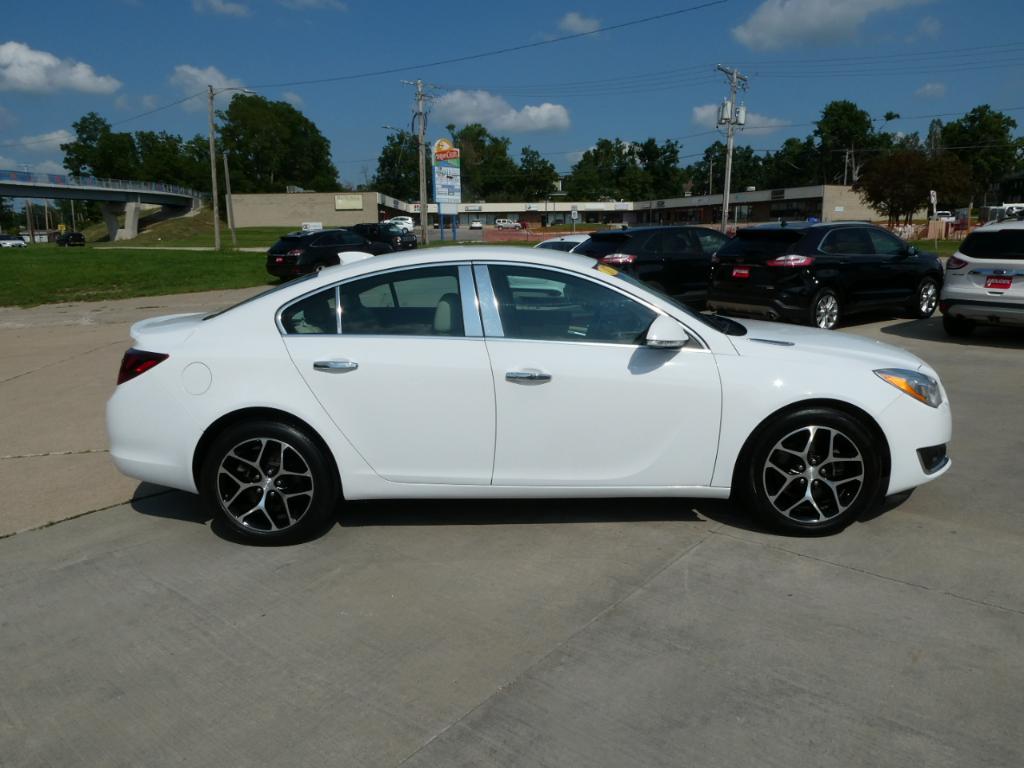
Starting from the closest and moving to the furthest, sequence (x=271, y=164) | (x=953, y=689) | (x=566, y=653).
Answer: (x=953, y=689), (x=566, y=653), (x=271, y=164)

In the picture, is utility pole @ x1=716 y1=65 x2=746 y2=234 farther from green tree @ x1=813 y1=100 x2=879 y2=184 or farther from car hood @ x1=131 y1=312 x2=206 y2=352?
green tree @ x1=813 y1=100 x2=879 y2=184

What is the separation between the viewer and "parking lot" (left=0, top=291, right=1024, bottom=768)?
259 centimetres

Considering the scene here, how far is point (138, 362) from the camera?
4.17 meters

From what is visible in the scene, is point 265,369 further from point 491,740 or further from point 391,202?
point 391,202

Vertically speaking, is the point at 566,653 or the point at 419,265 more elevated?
the point at 419,265

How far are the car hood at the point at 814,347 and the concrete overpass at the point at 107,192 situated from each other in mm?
89705

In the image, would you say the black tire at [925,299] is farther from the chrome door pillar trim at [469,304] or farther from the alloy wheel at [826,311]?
the chrome door pillar trim at [469,304]

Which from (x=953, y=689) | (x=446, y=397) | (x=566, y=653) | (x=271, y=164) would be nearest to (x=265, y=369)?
(x=446, y=397)

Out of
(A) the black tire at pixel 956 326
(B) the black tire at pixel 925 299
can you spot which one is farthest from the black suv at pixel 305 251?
(A) the black tire at pixel 956 326

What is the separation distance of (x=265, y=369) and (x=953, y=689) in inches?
130

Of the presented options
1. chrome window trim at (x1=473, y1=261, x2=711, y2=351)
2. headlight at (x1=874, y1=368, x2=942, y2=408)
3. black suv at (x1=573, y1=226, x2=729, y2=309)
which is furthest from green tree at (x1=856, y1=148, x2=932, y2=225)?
chrome window trim at (x1=473, y1=261, x2=711, y2=351)

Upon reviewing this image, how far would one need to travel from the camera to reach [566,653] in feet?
10.1

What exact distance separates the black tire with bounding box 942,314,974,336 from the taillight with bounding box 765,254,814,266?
6.32 ft

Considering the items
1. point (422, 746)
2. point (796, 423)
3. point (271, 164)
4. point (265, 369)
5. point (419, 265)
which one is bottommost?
point (422, 746)
